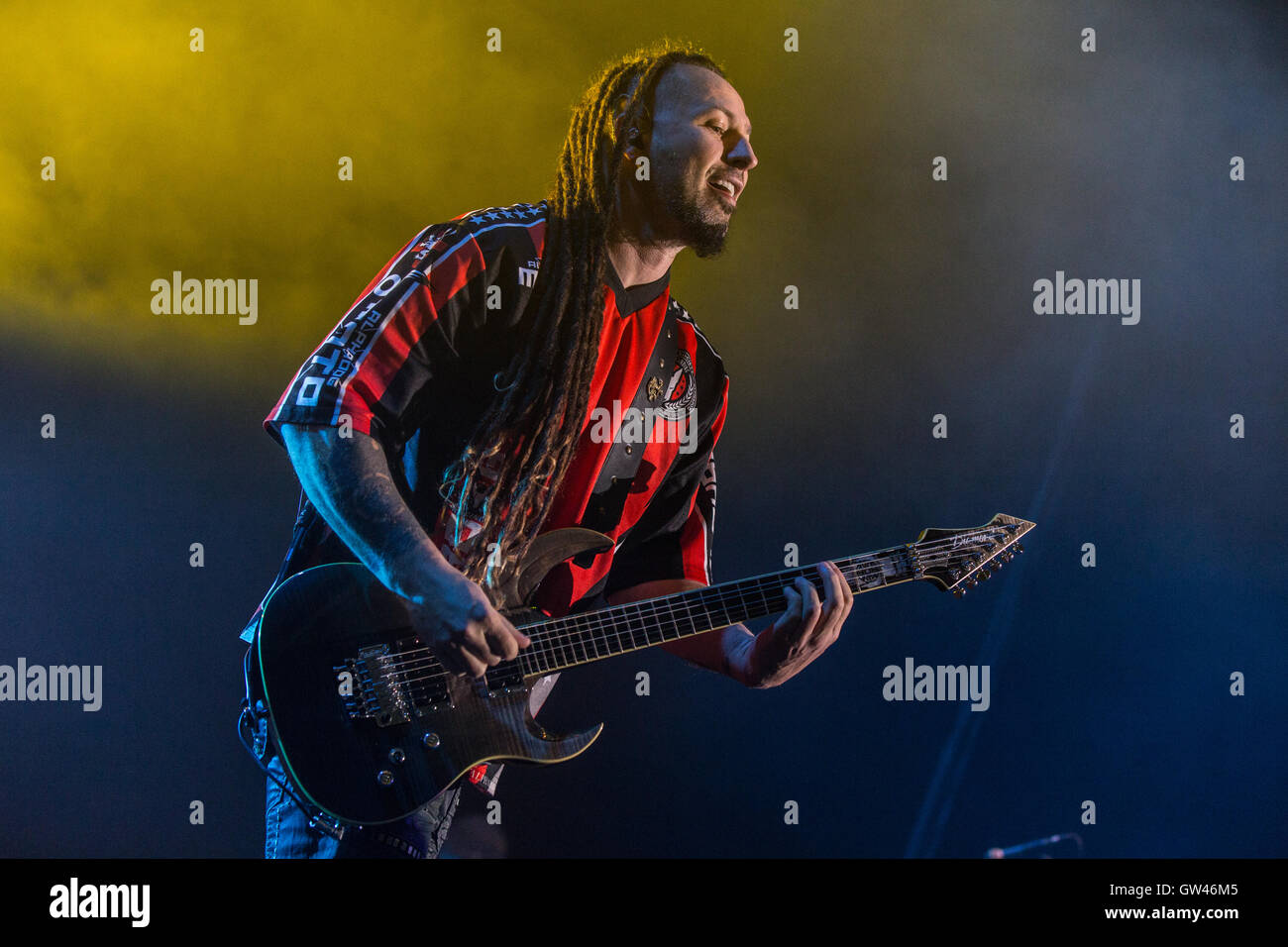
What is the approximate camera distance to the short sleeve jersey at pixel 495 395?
7.97ft

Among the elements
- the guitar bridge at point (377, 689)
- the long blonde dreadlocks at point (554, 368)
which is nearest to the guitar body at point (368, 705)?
the guitar bridge at point (377, 689)

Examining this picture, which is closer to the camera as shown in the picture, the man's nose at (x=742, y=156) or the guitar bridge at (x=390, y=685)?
the guitar bridge at (x=390, y=685)

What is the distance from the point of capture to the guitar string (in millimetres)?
2410

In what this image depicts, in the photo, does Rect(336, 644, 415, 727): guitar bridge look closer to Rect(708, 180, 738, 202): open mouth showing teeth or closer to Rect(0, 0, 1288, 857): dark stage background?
Rect(0, 0, 1288, 857): dark stage background

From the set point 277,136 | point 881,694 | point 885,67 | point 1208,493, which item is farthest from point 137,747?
point 1208,493

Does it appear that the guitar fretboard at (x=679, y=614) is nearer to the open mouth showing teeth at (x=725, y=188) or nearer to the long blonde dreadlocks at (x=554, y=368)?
the long blonde dreadlocks at (x=554, y=368)

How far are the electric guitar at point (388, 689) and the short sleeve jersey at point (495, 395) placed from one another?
0.12 metres

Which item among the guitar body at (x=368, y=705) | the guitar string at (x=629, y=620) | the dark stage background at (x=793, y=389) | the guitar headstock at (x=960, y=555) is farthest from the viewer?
the dark stage background at (x=793, y=389)

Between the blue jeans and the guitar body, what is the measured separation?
0.18ft

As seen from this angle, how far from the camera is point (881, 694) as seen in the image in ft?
9.15

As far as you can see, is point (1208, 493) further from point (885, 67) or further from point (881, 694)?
point (885, 67)

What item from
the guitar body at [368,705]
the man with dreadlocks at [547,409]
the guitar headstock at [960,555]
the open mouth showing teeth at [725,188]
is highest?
the open mouth showing teeth at [725,188]
